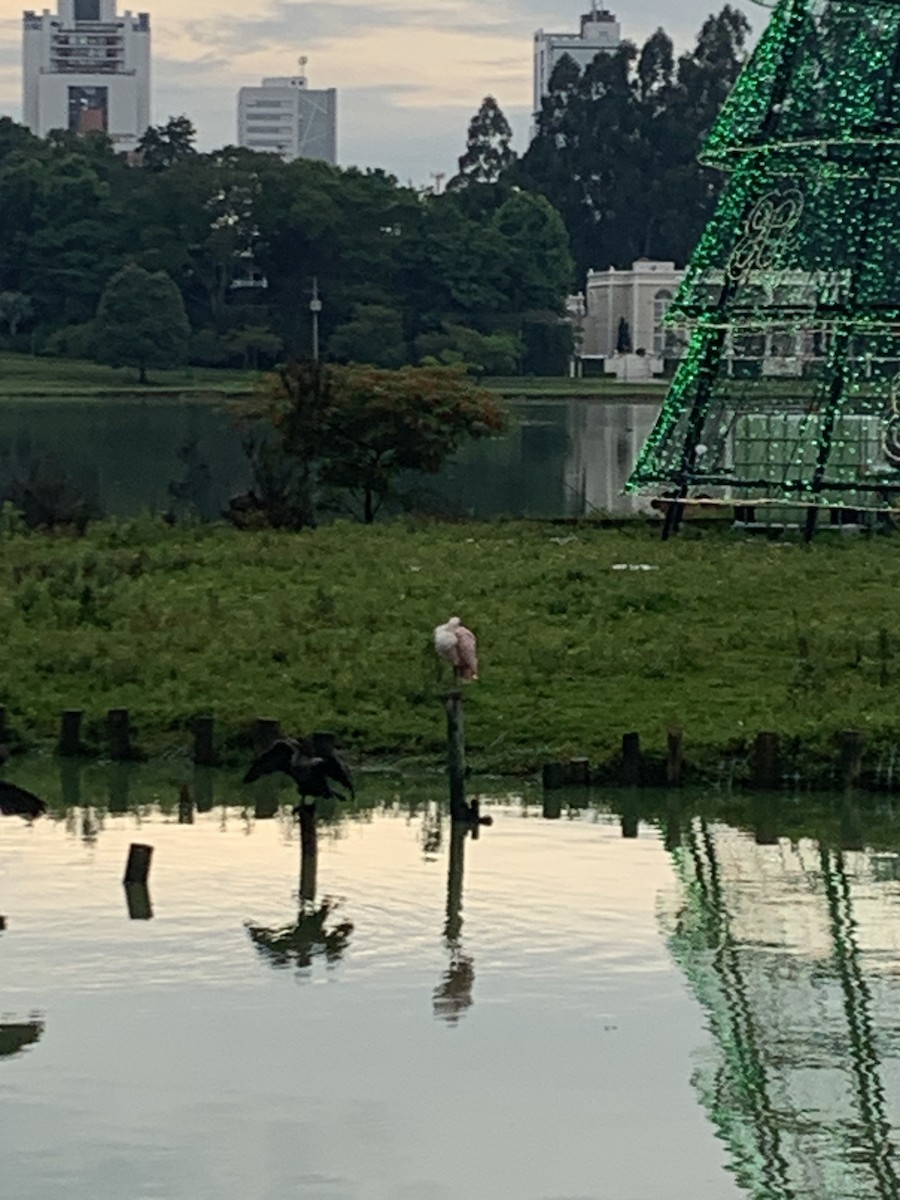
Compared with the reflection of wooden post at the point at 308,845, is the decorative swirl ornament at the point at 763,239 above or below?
above

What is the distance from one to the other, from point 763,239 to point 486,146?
4573 inches

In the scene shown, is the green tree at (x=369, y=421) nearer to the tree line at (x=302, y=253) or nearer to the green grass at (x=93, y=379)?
the green grass at (x=93, y=379)

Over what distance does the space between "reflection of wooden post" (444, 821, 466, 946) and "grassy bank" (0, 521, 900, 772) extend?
1.73 metres

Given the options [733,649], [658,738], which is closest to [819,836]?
[658,738]

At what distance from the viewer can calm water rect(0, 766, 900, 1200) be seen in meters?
12.6

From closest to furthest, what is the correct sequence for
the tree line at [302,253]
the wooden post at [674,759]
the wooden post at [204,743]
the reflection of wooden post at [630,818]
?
the reflection of wooden post at [630,818] < the wooden post at [674,759] < the wooden post at [204,743] < the tree line at [302,253]

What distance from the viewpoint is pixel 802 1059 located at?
563 inches

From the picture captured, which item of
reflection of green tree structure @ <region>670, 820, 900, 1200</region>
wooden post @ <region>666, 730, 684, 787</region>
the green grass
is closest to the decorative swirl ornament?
wooden post @ <region>666, 730, 684, 787</region>

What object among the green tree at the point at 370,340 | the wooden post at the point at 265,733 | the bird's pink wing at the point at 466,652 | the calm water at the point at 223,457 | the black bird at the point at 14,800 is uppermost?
the green tree at the point at 370,340

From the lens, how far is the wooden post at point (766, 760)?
19.8m

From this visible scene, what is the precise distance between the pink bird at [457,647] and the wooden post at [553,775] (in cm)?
116

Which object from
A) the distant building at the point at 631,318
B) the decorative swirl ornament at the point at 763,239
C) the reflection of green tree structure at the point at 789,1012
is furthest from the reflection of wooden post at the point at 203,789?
the distant building at the point at 631,318

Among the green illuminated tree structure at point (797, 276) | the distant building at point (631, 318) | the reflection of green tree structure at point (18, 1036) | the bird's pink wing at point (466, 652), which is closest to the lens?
the reflection of green tree structure at point (18, 1036)

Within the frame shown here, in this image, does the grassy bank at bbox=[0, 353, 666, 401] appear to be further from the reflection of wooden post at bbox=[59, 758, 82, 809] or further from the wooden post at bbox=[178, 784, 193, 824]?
the wooden post at bbox=[178, 784, 193, 824]
